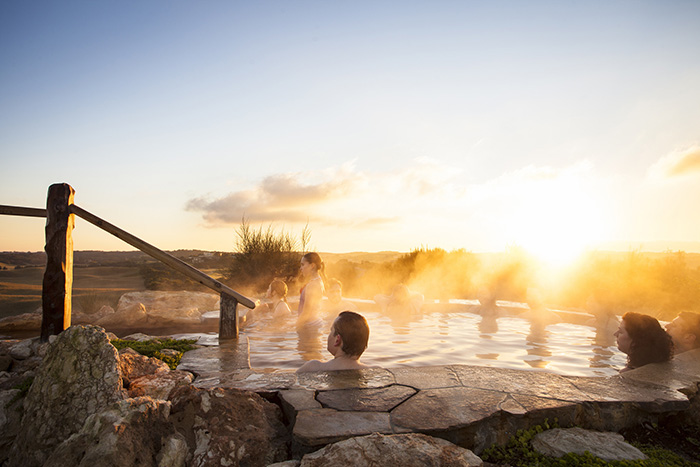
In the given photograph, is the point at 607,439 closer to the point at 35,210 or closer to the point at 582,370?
the point at 582,370

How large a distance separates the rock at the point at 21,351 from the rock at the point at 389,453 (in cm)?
392

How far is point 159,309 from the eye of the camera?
30.3ft

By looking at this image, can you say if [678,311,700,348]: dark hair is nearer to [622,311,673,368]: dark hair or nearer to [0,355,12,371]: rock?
[622,311,673,368]: dark hair

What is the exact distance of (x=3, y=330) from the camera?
21.3 ft

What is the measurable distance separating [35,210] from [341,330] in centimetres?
412

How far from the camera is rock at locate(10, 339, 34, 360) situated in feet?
13.6

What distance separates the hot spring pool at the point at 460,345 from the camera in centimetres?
520

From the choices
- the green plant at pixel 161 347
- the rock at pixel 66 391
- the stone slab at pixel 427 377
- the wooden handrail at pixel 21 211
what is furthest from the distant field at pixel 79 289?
the stone slab at pixel 427 377

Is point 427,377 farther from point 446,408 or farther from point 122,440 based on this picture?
point 122,440

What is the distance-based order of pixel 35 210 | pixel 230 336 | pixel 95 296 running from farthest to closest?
pixel 95 296 → pixel 230 336 → pixel 35 210

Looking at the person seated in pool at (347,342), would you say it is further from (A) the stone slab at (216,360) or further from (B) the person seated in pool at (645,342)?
(B) the person seated in pool at (645,342)

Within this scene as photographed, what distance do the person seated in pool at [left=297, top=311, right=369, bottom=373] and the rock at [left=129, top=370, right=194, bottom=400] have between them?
3.42ft

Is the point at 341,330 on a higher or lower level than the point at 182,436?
higher

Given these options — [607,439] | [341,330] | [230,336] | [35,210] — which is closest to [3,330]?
[35,210]
